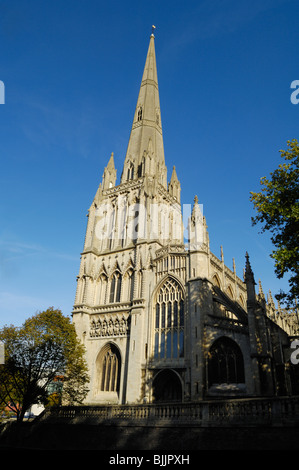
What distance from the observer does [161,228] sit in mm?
36000

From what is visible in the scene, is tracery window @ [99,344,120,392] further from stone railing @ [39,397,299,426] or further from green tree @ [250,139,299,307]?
green tree @ [250,139,299,307]

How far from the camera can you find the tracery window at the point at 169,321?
2716cm

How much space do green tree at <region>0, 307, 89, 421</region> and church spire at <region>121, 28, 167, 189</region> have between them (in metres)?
19.3

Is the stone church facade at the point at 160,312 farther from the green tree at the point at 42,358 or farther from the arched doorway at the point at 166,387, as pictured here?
the green tree at the point at 42,358

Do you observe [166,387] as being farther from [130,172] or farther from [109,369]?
[130,172]

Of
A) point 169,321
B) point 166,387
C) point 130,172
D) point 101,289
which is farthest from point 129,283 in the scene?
point 130,172

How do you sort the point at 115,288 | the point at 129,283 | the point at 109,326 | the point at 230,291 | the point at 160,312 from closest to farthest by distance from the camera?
1. the point at 160,312
2. the point at 109,326
3. the point at 129,283
4. the point at 115,288
5. the point at 230,291

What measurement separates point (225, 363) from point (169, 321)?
580cm

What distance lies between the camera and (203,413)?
14289mm

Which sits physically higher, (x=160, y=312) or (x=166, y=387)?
(x=160, y=312)

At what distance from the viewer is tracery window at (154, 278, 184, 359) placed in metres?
27.2

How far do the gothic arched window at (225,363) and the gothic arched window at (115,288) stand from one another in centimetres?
1144

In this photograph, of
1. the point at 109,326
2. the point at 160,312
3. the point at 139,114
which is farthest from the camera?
the point at 139,114

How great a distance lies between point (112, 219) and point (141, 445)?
26516 mm
